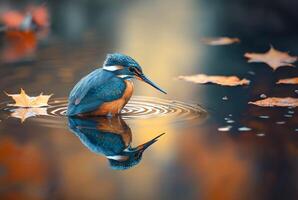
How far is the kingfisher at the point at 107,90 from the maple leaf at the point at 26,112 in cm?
30

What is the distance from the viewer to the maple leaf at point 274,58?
7.88 meters

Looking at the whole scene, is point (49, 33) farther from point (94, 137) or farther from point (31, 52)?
point (94, 137)

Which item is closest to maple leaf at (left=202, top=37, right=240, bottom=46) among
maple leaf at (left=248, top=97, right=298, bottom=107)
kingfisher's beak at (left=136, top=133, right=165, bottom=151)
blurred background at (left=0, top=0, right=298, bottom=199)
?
blurred background at (left=0, top=0, right=298, bottom=199)

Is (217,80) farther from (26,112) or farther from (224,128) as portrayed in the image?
(26,112)

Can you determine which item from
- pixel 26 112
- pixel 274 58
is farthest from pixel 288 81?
pixel 26 112

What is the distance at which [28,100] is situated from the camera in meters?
Result: 6.04

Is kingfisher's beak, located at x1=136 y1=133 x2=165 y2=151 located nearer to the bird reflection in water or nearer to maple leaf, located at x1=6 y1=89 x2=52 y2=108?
the bird reflection in water

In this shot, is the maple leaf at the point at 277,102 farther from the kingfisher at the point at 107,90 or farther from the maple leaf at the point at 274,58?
the maple leaf at the point at 274,58

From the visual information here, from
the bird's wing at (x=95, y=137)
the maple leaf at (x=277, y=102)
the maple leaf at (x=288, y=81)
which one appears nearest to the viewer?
the bird's wing at (x=95, y=137)

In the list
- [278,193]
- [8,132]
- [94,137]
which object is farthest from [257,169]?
[8,132]

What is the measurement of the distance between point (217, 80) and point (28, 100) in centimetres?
182

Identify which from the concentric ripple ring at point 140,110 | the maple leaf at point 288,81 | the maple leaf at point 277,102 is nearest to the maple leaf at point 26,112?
the concentric ripple ring at point 140,110

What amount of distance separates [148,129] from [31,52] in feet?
11.9

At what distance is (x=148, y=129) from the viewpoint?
541 cm
